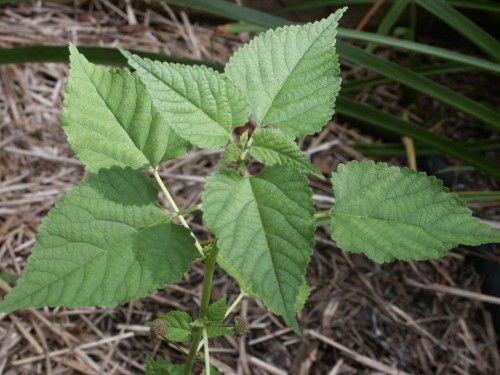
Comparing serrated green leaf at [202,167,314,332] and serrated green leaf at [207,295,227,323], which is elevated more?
serrated green leaf at [202,167,314,332]

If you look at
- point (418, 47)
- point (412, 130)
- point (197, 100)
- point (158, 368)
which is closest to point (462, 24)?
point (418, 47)

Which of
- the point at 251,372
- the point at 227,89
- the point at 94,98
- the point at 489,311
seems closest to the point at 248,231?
the point at 227,89

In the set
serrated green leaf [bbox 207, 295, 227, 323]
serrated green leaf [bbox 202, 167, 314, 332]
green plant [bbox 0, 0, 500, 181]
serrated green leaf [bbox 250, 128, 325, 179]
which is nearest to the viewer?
serrated green leaf [bbox 202, 167, 314, 332]

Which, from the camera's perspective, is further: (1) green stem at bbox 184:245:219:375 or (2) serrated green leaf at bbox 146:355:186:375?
(2) serrated green leaf at bbox 146:355:186:375

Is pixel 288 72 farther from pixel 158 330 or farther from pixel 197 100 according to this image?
pixel 158 330

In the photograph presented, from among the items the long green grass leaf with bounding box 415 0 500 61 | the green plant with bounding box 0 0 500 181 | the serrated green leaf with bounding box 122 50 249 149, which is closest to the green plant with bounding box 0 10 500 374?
the serrated green leaf with bounding box 122 50 249 149

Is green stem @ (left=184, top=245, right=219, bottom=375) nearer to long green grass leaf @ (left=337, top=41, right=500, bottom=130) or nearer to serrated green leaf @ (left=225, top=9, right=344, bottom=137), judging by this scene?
serrated green leaf @ (left=225, top=9, right=344, bottom=137)

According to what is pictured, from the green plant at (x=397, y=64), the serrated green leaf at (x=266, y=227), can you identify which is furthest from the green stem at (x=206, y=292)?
the green plant at (x=397, y=64)

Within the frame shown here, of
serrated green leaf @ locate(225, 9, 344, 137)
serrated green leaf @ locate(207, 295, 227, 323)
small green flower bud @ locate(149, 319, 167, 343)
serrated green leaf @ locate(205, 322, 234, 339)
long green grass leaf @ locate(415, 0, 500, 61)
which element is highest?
long green grass leaf @ locate(415, 0, 500, 61)
